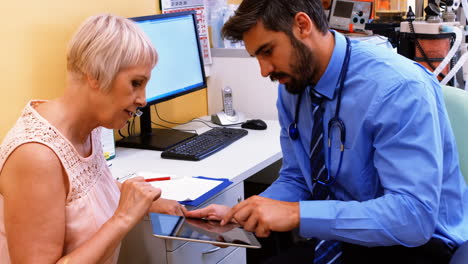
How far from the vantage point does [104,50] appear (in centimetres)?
131

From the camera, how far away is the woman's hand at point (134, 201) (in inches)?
53.7

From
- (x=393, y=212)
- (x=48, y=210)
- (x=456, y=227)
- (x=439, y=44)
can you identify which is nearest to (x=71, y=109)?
(x=48, y=210)

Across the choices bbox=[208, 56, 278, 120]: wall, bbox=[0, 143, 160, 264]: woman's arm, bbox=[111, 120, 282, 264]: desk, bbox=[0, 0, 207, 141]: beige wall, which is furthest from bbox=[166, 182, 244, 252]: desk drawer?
bbox=[208, 56, 278, 120]: wall

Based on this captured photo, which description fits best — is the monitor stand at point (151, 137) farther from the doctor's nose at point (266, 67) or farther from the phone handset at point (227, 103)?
the doctor's nose at point (266, 67)

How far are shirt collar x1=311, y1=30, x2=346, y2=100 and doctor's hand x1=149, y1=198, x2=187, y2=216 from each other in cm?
51

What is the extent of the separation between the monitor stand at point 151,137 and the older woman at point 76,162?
0.80 meters

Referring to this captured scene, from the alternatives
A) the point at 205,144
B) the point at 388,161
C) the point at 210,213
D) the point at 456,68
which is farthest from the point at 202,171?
the point at 456,68

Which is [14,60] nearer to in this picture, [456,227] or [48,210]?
[48,210]

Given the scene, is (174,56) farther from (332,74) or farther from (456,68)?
(456,68)

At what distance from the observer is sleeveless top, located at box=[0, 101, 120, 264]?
1.28 m

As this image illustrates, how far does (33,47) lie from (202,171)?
0.73 metres

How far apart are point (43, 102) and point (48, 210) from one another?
312 mm

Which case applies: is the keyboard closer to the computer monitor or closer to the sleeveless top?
the computer monitor

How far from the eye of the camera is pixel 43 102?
142 cm
